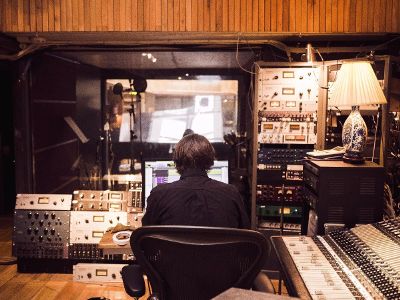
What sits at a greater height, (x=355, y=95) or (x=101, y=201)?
(x=355, y=95)

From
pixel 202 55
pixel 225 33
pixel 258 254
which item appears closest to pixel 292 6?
pixel 225 33

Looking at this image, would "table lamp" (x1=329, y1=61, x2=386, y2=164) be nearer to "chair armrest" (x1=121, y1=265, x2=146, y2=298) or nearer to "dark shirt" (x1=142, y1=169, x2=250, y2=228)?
"dark shirt" (x1=142, y1=169, x2=250, y2=228)

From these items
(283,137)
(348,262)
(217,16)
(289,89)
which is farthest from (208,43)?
(348,262)

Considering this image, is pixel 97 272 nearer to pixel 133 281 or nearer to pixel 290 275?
pixel 133 281

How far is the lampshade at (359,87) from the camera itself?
2693mm

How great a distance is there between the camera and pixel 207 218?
6.73ft

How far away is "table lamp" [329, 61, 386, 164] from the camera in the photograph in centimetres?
270

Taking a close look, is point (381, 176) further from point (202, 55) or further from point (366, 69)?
point (202, 55)

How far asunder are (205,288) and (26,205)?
9.86 feet

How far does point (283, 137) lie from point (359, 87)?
69.2 inches

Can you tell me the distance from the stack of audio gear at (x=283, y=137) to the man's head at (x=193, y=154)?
2103mm

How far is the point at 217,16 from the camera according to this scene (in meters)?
4.13

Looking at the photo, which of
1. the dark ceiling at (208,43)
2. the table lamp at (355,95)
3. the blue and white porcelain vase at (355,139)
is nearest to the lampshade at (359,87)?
the table lamp at (355,95)

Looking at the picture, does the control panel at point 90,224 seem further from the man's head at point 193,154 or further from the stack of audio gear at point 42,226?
the man's head at point 193,154
